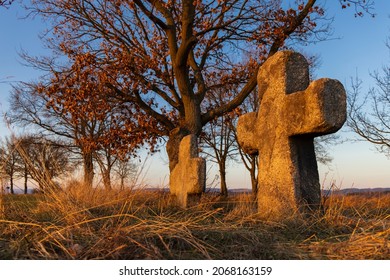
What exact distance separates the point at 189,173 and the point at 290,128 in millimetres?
3274

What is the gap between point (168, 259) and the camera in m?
3.31

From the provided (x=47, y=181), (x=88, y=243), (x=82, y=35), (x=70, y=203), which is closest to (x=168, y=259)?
(x=88, y=243)

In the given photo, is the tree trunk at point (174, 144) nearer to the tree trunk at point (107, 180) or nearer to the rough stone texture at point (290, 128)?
the tree trunk at point (107, 180)

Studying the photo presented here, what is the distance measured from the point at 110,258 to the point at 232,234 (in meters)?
1.21

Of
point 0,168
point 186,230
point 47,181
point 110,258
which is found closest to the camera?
point 110,258

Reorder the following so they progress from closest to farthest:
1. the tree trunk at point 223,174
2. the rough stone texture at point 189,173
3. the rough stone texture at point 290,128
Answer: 1. the rough stone texture at point 290,128
2. the rough stone texture at point 189,173
3. the tree trunk at point 223,174

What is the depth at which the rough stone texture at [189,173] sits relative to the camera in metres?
8.19

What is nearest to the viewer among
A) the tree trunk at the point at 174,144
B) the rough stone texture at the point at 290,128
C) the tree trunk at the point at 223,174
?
the rough stone texture at the point at 290,128

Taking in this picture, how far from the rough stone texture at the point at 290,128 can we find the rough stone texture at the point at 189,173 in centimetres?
200

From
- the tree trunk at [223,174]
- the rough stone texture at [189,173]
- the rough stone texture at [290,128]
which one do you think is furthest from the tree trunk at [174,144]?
the tree trunk at [223,174]

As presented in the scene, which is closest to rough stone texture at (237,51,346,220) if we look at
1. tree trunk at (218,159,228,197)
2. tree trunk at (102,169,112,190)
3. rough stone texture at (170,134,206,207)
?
rough stone texture at (170,134,206,207)

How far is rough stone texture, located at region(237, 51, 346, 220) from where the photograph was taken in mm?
5223

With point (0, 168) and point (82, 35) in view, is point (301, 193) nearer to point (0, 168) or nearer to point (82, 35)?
point (0, 168)

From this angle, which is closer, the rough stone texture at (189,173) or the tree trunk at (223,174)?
the rough stone texture at (189,173)
